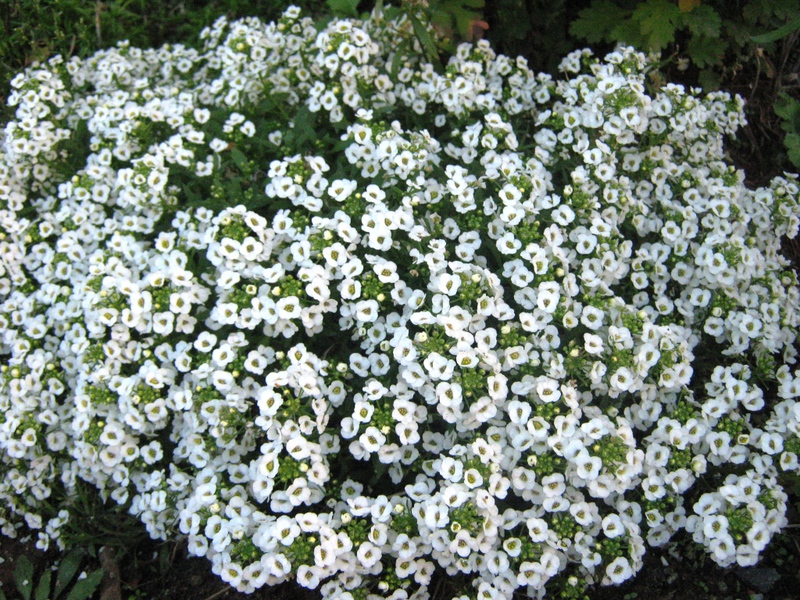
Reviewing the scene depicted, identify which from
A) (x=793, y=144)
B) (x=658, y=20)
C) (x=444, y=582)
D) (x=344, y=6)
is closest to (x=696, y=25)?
(x=658, y=20)

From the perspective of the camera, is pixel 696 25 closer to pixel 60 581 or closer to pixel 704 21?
pixel 704 21

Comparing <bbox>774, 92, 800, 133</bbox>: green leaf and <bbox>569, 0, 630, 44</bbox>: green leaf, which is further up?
<bbox>569, 0, 630, 44</bbox>: green leaf

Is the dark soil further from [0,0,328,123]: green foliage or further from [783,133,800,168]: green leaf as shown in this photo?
[0,0,328,123]: green foliage

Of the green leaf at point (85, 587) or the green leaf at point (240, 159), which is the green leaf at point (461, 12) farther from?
the green leaf at point (85, 587)

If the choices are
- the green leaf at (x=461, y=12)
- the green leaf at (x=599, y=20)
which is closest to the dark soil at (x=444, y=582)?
the green leaf at (x=599, y=20)

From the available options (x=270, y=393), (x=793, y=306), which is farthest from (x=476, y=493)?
(x=793, y=306)

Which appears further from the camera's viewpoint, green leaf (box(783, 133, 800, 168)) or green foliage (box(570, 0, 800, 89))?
green foliage (box(570, 0, 800, 89))

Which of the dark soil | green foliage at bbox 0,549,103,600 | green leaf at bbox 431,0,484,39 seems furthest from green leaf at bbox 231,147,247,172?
green foliage at bbox 0,549,103,600
